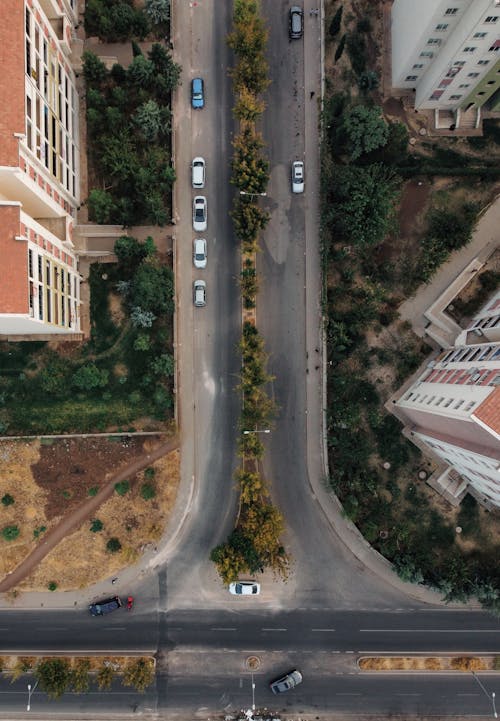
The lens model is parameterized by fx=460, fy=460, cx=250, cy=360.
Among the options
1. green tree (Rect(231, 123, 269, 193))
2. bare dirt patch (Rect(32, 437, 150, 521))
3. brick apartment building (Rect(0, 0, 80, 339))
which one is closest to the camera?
brick apartment building (Rect(0, 0, 80, 339))

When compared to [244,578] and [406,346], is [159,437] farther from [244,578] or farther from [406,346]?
[406,346]

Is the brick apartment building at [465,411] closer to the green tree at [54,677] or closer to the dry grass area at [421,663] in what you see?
the dry grass area at [421,663]

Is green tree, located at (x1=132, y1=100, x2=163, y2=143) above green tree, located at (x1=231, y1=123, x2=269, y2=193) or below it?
above

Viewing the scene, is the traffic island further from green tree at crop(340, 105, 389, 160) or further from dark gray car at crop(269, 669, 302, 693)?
green tree at crop(340, 105, 389, 160)

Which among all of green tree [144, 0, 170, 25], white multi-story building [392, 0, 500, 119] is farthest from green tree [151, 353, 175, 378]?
white multi-story building [392, 0, 500, 119]

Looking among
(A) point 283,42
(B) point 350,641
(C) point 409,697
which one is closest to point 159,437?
(B) point 350,641

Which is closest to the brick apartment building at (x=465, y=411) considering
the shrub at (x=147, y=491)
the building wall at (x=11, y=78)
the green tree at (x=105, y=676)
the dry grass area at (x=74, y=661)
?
the shrub at (x=147, y=491)
